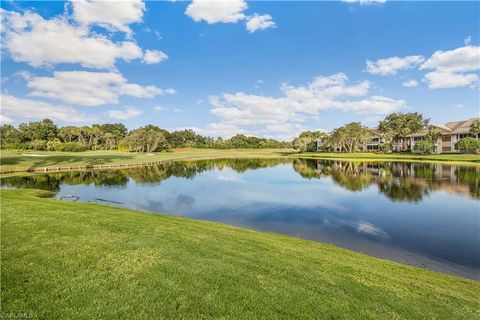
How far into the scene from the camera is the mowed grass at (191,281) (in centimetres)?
535

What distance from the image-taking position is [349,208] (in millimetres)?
23969

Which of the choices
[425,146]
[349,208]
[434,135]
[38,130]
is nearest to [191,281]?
[349,208]

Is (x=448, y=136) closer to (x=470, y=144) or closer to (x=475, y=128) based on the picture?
(x=475, y=128)

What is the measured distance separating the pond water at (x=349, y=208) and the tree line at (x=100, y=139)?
78069 mm

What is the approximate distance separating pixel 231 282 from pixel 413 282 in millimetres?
5813

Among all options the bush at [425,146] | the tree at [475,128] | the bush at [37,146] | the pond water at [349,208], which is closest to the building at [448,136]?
the tree at [475,128]

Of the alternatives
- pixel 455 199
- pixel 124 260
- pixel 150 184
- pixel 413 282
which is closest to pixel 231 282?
pixel 124 260

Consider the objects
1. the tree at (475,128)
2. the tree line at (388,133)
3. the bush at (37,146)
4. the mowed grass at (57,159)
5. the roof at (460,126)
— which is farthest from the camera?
the tree line at (388,133)

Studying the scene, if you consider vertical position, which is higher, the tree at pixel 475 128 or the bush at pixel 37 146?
the tree at pixel 475 128

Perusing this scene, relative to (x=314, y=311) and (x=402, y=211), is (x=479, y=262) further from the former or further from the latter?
(x=314, y=311)

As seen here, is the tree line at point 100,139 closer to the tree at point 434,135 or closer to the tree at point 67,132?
the tree at point 67,132

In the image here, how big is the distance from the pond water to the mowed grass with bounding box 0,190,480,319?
16.1ft

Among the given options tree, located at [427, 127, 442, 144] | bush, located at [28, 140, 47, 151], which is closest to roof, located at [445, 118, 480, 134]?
tree, located at [427, 127, 442, 144]

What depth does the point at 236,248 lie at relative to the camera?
9.60 meters
